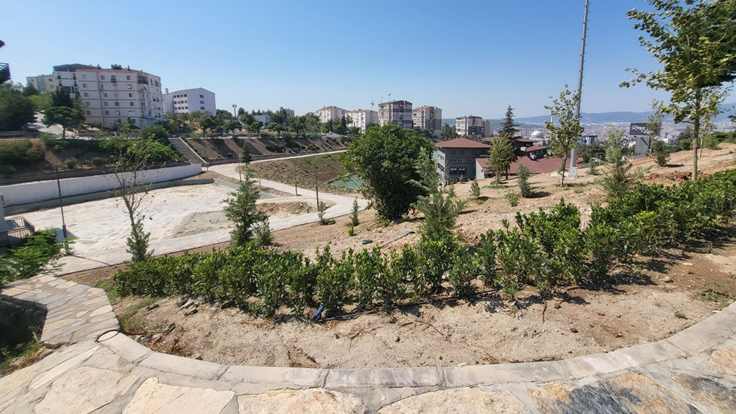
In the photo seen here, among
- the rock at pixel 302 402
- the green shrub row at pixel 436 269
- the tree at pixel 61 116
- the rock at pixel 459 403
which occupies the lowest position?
the rock at pixel 302 402

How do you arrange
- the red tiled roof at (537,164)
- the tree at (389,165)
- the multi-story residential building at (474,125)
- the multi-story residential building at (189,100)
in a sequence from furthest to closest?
the multi-story residential building at (474,125) < the multi-story residential building at (189,100) < the red tiled roof at (537,164) < the tree at (389,165)

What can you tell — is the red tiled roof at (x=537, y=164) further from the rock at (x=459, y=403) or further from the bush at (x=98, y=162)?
the bush at (x=98, y=162)

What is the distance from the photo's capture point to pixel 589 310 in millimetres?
3797

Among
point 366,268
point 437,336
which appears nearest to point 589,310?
point 437,336

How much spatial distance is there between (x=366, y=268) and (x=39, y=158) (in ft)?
155

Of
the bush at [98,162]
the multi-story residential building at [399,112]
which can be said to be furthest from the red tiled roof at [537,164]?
the multi-story residential building at [399,112]

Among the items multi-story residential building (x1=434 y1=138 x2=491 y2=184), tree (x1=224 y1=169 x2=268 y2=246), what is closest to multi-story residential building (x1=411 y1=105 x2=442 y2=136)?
multi-story residential building (x1=434 y1=138 x2=491 y2=184)

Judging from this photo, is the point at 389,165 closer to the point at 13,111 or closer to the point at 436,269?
the point at 436,269

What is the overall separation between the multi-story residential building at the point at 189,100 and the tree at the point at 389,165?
329ft

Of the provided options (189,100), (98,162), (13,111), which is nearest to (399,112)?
(189,100)

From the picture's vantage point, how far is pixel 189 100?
9762cm

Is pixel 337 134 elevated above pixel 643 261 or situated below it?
above

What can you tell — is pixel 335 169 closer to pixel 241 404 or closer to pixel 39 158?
pixel 39 158

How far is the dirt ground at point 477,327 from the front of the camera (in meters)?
3.27
